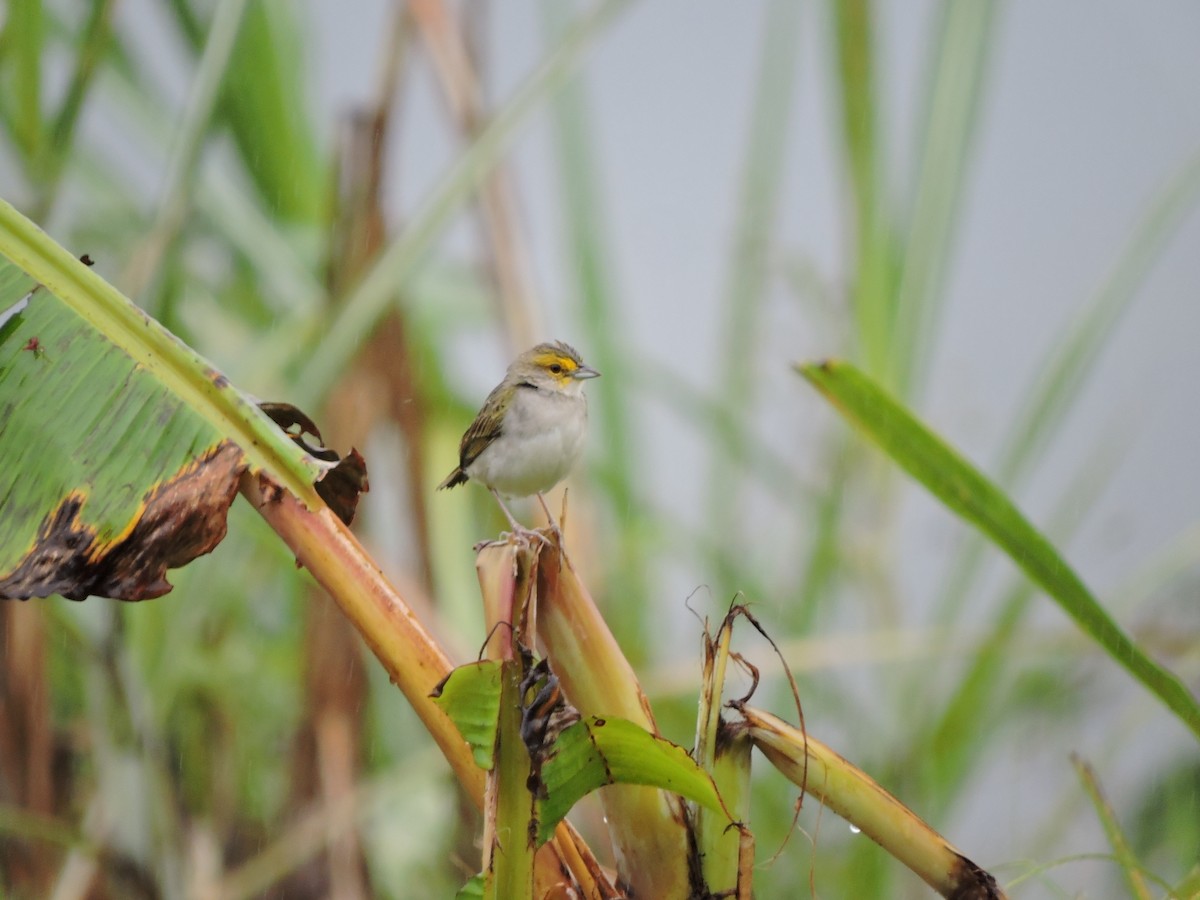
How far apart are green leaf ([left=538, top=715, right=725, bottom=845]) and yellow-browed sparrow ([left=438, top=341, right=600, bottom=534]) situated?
0.60m

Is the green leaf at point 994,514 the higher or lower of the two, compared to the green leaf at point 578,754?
higher

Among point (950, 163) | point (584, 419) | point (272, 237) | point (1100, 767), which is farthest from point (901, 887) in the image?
point (272, 237)

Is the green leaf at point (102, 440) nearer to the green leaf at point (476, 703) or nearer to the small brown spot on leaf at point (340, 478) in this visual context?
the small brown spot on leaf at point (340, 478)

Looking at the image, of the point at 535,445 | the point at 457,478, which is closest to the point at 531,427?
the point at 535,445

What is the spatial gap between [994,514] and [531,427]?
70 cm

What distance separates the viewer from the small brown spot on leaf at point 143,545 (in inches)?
29.0

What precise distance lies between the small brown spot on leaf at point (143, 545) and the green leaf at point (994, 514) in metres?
0.42

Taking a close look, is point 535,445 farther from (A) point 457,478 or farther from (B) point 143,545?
(B) point 143,545

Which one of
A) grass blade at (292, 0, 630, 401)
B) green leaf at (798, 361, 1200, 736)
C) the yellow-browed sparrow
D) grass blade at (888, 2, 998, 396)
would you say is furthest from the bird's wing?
green leaf at (798, 361, 1200, 736)

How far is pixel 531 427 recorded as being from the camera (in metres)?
1.31

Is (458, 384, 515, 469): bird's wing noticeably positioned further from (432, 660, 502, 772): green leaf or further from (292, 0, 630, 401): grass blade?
(432, 660, 502, 772): green leaf

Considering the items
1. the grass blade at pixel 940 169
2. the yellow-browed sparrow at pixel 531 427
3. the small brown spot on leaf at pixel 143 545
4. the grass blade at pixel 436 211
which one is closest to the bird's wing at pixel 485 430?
the yellow-browed sparrow at pixel 531 427

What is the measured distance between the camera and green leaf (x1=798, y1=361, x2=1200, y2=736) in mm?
686

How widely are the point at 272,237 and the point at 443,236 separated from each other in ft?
1.76
